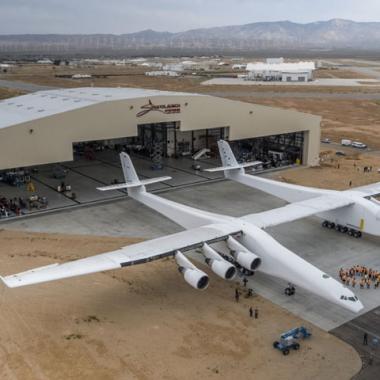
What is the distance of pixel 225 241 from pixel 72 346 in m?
12.0

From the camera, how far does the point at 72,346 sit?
22953 mm

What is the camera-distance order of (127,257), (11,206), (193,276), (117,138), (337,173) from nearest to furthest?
1. (193,276)
2. (127,257)
3. (11,206)
4. (117,138)
5. (337,173)

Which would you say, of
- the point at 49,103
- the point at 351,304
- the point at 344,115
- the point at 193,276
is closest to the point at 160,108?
the point at 49,103

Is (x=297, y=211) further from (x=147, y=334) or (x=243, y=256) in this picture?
(x=147, y=334)

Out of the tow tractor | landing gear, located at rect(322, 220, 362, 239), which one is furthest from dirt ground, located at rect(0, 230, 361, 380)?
landing gear, located at rect(322, 220, 362, 239)

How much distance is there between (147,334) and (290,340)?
7.22 metres

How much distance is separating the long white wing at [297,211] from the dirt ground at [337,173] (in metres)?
13.1

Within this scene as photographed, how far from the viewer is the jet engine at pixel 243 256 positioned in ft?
92.7

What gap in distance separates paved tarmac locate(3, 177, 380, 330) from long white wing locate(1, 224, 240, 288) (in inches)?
158

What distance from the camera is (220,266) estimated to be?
27.3m

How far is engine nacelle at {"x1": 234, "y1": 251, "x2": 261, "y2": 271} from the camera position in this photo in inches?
1111

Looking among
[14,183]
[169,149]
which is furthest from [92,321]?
[169,149]

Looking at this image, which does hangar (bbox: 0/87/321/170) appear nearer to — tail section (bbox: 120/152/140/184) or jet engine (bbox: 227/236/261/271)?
tail section (bbox: 120/152/140/184)

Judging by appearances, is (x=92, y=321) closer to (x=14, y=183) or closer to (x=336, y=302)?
(x=336, y=302)
